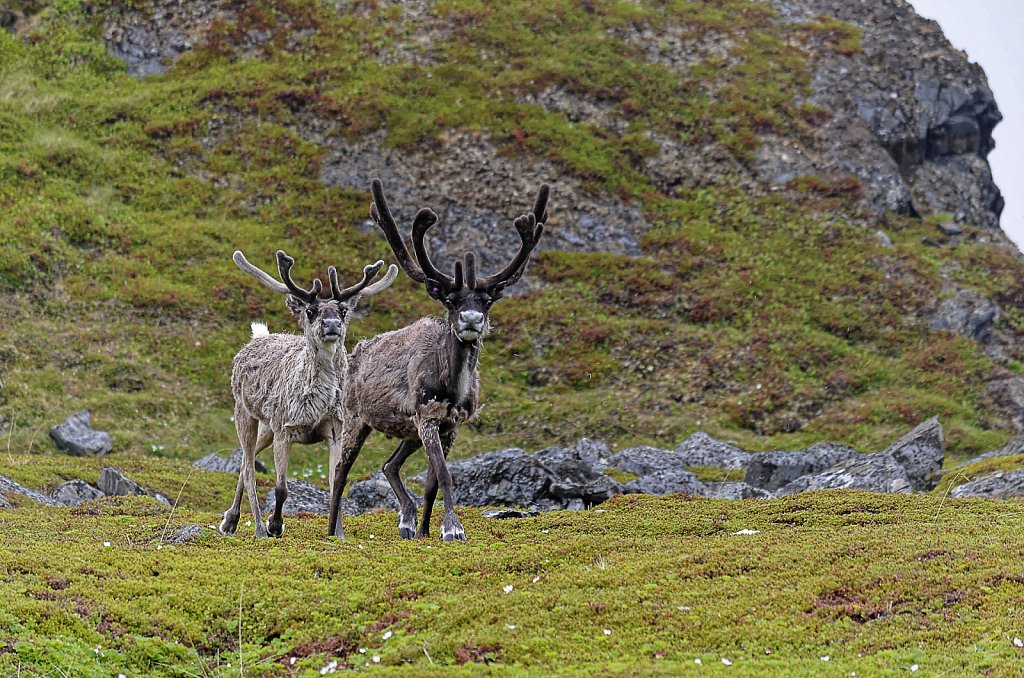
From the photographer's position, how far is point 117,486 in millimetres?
25797

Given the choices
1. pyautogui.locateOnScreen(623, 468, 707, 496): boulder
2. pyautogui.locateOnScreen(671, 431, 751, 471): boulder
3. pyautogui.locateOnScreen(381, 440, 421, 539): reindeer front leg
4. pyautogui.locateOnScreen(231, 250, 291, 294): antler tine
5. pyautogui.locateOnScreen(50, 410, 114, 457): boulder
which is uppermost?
pyautogui.locateOnScreen(231, 250, 291, 294): antler tine

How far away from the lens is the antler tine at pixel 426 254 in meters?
17.8

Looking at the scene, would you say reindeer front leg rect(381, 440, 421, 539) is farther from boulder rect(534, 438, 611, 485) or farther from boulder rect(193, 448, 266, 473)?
boulder rect(193, 448, 266, 473)

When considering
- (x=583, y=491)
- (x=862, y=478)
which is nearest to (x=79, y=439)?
(x=583, y=491)

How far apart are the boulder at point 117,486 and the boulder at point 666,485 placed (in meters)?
11.4

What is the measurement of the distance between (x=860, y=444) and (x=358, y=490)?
21.0 meters

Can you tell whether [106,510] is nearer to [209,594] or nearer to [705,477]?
[209,594]

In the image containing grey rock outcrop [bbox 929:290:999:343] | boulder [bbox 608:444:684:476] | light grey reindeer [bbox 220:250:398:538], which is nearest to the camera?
light grey reindeer [bbox 220:250:398:538]

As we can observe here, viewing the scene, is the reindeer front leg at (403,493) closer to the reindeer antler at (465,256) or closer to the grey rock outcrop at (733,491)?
the reindeer antler at (465,256)

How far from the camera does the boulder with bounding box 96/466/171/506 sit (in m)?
25.7

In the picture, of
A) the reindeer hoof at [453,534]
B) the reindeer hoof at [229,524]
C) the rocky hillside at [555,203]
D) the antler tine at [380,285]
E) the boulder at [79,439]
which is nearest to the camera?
the reindeer hoof at [453,534]

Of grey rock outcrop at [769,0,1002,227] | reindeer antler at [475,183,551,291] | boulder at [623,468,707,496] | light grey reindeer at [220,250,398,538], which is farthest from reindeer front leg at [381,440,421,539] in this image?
grey rock outcrop at [769,0,1002,227]

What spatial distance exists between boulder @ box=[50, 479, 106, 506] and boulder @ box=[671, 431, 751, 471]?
58.7 ft

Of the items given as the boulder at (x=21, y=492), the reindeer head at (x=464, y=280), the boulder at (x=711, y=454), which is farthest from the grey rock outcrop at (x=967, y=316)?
the boulder at (x=21, y=492)
